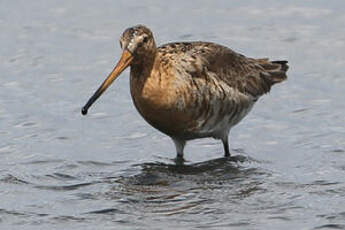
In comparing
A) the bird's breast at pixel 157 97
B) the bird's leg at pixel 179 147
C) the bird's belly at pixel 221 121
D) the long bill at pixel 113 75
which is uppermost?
the long bill at pixel 113 75

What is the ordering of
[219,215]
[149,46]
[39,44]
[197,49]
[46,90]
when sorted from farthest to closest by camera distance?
[39,44], [46,90], [197,49], [149,46], [219,215]

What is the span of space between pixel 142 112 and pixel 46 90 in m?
3.07

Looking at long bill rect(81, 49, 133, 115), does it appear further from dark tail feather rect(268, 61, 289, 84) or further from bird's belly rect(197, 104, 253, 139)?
dark tail feather rect(268, 61, 289, 84)

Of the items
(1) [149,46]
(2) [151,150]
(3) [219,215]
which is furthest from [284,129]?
(3) [219,215]

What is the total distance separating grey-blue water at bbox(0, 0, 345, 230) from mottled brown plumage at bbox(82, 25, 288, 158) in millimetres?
421

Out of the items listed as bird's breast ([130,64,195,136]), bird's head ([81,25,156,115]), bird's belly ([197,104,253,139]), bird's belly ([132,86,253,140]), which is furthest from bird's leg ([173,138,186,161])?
bird's head ([81,25,156,115])

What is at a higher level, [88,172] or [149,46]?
[149,46]

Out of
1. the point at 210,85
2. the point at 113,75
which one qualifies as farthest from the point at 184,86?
the point at 113,75

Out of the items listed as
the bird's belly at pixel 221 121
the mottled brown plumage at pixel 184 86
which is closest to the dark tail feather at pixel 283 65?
the mottled brown plumage at pixel 184 86

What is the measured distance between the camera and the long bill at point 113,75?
37.7 ft

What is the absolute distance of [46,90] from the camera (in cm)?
1495

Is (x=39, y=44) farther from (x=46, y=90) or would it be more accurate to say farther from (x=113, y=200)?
(x=113, y=200)

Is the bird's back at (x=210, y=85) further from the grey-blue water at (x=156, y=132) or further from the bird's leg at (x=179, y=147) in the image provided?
the grey-blue water at (x=156, y=132)

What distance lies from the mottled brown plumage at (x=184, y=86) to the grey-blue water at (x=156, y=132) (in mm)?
421
